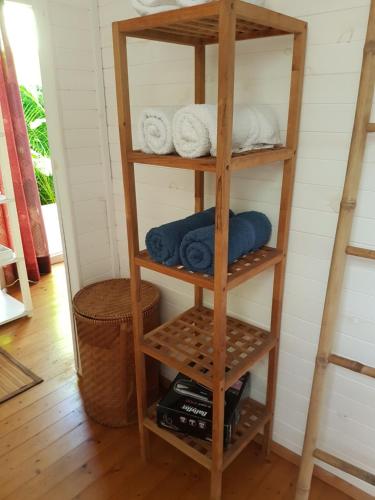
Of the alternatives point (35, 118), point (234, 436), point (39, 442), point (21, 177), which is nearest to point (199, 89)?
point (234, 436)

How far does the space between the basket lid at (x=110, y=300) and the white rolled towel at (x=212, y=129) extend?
81cm

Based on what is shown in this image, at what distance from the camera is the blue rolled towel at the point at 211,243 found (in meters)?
1.13

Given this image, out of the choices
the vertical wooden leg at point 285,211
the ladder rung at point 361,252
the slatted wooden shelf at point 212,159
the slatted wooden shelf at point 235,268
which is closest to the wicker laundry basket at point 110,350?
the slatted wooden shelf at point 235,268

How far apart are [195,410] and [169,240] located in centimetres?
65

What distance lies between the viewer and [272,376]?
151cm

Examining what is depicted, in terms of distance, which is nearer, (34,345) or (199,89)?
(199,89)

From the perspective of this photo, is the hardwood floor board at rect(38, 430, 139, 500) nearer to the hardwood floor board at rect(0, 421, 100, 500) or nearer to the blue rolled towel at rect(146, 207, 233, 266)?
the hardwood floor board at rect(0, 421, 100, 500)

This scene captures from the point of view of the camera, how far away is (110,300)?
1.79 metres

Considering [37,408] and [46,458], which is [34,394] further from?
[46,458]

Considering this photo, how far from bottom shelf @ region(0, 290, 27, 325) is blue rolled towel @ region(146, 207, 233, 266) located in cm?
170

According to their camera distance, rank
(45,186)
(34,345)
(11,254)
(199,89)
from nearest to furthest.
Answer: (199,89) → (34,345) → (11,254) → (45,186)

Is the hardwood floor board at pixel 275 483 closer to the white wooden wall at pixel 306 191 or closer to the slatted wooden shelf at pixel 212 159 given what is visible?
the white wooden wall at pixel 306 191

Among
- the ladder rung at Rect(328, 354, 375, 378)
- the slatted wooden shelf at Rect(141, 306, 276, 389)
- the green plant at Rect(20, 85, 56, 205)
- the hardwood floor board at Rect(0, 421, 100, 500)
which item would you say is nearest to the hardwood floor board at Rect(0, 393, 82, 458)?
the hardwood floor board at Rect(0, 421, 100, 500)

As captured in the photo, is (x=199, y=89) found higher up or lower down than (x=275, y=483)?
higher up
